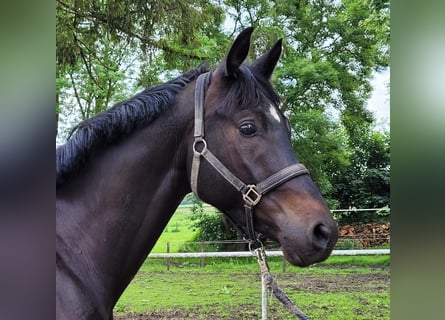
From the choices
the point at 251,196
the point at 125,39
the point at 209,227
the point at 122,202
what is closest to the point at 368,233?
the point at 209,227

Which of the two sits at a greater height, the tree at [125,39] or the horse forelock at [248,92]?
the tree at [125,39]

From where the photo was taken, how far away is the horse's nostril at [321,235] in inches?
49.9

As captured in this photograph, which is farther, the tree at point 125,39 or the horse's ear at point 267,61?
the tree at point 125,39

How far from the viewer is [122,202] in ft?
4.65

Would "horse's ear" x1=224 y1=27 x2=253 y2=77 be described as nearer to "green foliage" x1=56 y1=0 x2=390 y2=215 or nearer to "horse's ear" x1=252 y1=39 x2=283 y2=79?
"horse's ear" x1=252 y1=39 x2=283 y2=79

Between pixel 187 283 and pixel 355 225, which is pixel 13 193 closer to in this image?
pixel 187 283

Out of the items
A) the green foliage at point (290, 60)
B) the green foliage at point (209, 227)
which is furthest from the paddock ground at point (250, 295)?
the green foliage at point (290, 60)

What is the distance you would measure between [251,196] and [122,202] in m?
0.50

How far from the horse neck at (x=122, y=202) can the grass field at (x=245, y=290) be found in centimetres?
357

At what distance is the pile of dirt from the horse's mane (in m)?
6.68

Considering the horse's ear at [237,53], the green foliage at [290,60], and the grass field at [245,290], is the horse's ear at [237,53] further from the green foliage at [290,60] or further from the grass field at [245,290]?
the grass field at [245,290]

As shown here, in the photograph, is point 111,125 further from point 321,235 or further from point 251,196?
point 321,235

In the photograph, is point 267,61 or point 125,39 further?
point 125,39

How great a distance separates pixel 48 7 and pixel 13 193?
1.25 feet
